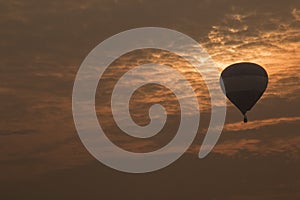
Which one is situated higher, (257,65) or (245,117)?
(257,65)

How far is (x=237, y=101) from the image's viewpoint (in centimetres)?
7106

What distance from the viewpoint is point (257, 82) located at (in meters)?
69.3

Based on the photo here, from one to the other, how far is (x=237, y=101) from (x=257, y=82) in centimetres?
308

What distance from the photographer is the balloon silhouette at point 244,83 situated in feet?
226

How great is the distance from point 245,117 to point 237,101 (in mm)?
1877

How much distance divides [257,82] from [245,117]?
3711mm

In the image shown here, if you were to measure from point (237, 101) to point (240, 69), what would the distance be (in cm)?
375

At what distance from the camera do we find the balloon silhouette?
69.0 m

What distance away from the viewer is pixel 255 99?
232 feet

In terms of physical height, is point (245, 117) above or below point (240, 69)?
below

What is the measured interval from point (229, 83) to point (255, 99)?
10.2 feet

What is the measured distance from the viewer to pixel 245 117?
70312 mm

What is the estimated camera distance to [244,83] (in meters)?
69.0

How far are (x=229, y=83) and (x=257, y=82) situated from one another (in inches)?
107
